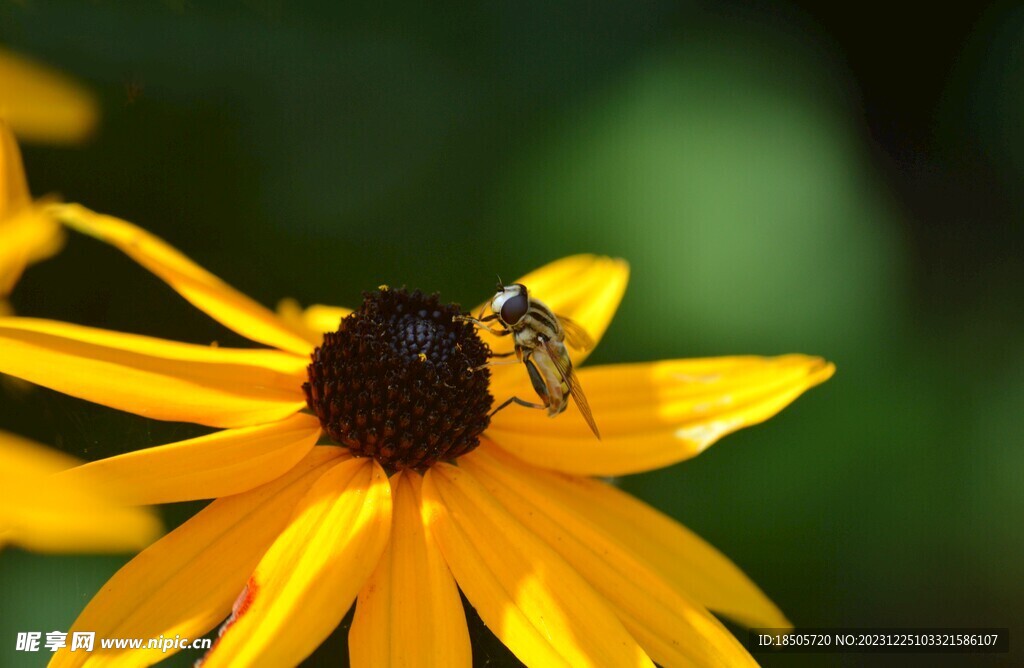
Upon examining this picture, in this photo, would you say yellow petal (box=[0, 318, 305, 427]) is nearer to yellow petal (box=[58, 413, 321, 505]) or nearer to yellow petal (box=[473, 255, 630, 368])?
yellow petal (box=[58, 413, 321, 505])

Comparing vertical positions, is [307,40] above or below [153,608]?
above

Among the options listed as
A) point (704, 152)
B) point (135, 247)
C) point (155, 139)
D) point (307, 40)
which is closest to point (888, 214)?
point (704, 152)

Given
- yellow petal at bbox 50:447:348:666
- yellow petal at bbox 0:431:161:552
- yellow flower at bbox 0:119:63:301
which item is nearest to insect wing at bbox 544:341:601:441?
yellow petal at bbox 50:447:348:666

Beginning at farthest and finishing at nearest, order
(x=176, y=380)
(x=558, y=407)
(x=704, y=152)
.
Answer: (x=704, y=152) < (x=558, y=407) < (x=176, y=380)

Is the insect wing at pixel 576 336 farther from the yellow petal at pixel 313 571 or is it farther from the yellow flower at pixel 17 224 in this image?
the yellow flower at pixel 17 224

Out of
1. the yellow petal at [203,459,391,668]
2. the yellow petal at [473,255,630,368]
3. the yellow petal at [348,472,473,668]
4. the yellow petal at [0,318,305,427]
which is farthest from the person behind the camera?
the yellow petal at [473,255,630,368]

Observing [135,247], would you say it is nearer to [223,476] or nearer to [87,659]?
[223,476]
